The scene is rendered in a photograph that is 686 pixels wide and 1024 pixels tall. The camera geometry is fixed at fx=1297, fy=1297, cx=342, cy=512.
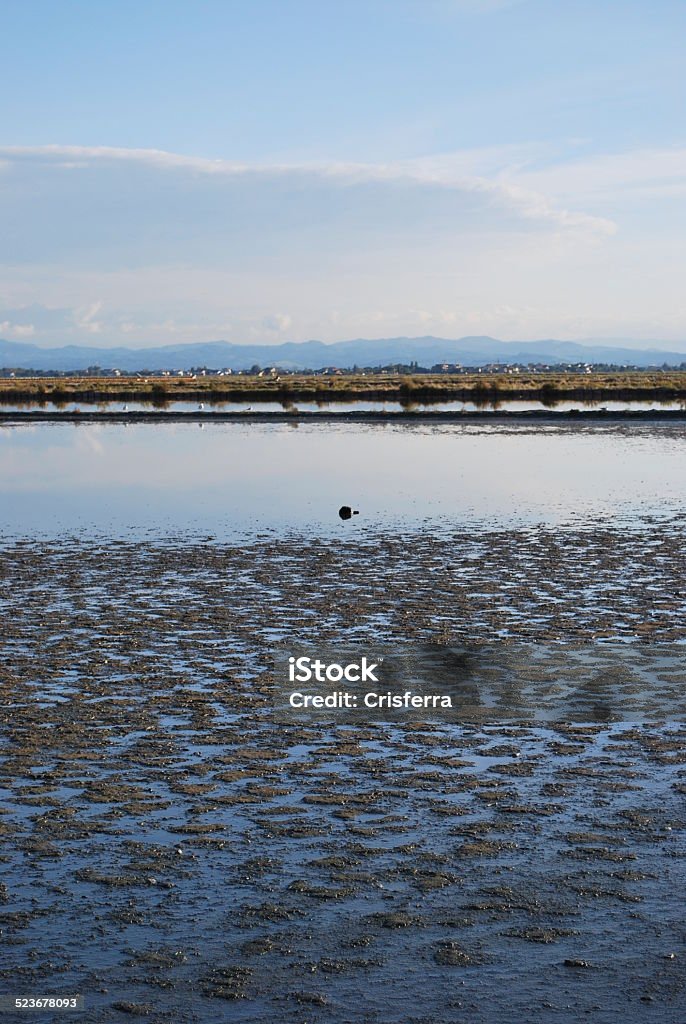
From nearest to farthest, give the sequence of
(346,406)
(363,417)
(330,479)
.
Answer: (330,479) < (363,417) < (346,406)

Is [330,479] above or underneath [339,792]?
above

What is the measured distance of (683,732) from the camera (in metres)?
9.99

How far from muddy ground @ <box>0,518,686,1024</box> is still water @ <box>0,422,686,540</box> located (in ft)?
34.3

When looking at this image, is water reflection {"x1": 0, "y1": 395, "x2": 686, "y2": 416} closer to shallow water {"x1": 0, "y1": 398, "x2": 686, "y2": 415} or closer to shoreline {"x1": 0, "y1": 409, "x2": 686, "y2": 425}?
shallow water {"x1": 0, "y1": 398, "x2": 686, "y2": 415}

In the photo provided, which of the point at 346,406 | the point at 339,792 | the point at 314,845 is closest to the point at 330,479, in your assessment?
the point at 339,792

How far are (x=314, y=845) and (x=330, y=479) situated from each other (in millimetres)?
25489

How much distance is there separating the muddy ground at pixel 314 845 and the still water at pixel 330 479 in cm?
1047

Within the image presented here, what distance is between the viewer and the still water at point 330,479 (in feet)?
81.3

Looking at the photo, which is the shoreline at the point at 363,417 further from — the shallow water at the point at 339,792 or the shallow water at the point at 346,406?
the shallow water at the point at 339,792

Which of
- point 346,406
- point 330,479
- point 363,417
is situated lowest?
point 330,479

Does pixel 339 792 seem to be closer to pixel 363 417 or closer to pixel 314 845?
pixel 314 845

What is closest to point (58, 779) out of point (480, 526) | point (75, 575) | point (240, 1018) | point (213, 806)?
point (213, 806)

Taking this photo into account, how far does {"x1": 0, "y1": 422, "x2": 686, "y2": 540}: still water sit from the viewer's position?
2478 cm

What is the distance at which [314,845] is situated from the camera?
763 cm
